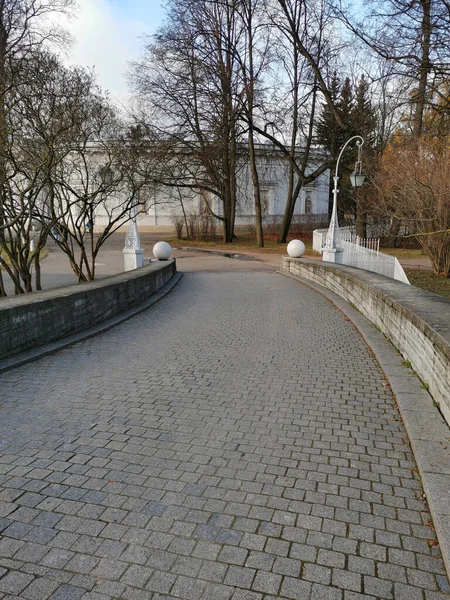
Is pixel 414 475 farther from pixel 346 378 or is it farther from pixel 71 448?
pixel 71 448

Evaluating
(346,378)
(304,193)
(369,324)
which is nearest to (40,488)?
(346,378)

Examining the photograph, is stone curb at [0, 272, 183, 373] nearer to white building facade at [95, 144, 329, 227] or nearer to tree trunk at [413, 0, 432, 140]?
tree trunk at [413, 0, 432, 140]

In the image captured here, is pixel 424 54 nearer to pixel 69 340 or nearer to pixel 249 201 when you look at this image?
pixel 69 340

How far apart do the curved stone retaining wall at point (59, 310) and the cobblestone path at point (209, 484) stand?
1.97ft

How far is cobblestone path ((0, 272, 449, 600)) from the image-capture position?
231cm

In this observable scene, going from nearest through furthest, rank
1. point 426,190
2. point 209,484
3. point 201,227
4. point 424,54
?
point 209,484 < point 424,54 < point 426,190 < point 201,227

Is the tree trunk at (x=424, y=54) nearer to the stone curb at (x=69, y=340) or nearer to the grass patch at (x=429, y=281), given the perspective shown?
the grass patch at (x=429, y=281)

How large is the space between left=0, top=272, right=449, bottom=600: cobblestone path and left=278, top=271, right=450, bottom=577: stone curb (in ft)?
Result: 0.38

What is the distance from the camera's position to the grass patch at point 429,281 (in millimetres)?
14078

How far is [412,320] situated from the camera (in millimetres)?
5309

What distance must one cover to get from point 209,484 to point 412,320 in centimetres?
337

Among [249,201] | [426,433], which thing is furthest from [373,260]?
[249,201]

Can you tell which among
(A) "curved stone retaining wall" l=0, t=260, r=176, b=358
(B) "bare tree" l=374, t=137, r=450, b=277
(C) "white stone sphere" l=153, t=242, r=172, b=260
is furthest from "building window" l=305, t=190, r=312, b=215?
(A) "curved stone retaining wall" l=0, t=260, r=176, b=358

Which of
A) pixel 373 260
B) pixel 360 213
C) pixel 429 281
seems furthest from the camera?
pixel 360 213
